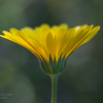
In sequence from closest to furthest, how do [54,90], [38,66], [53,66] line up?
[54,90]
[53,66]
[38,66]

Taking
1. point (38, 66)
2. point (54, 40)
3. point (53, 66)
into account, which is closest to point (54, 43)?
point (54, 40)

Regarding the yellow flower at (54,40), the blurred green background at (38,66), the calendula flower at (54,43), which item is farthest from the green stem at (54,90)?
the blurred green background at (38,66)

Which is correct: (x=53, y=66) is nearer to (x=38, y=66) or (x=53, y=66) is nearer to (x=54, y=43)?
(x=54, y=43)

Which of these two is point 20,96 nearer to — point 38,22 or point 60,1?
point 38,22

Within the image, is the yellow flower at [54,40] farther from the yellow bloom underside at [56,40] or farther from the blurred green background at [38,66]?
the blurred green background at [38,66]

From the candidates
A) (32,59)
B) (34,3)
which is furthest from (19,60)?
(34,3)

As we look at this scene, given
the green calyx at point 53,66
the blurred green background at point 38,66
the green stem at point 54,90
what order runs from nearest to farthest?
the green stem at point 54,90 → the green calyx at point 53,66 → the blurred green background at point 38,66

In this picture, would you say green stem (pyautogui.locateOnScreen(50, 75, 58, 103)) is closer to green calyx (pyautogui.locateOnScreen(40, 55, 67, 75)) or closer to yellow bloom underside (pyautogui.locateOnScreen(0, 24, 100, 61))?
green calyx (pyautogui.locateOnScreen(40, 55, 67, 75))
